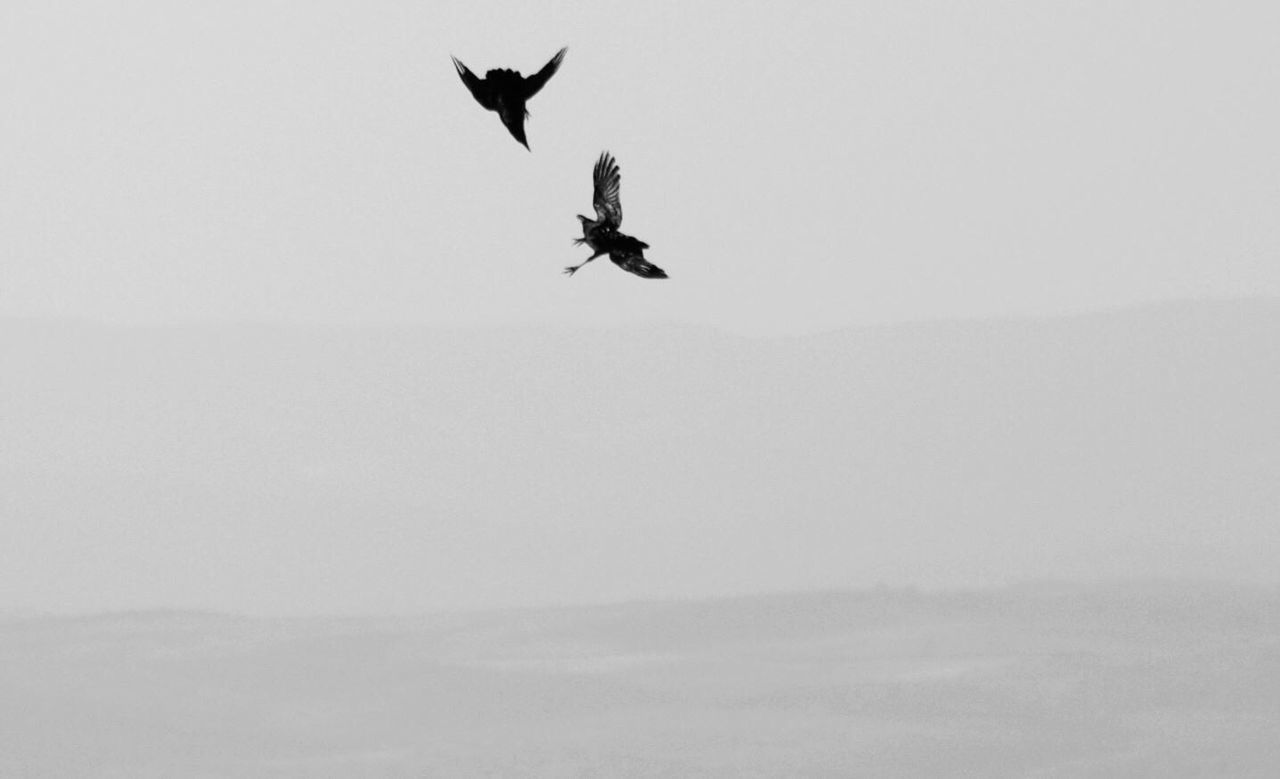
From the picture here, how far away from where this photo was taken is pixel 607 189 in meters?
8.38

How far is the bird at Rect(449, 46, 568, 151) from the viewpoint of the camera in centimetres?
798

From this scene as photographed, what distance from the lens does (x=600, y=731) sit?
254 feet

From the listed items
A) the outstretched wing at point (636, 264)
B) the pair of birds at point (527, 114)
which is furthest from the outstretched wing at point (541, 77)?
the outstretched wing at point (636, 264)

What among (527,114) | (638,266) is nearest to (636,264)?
(638,266)

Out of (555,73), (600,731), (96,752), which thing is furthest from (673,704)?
(555,73)

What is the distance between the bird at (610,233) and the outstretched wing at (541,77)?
52cm

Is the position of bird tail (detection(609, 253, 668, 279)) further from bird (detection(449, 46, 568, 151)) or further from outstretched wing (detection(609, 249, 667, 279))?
bird (detection(449, 46, 568, 151))

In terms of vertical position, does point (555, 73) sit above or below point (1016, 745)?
above

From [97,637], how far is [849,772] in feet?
153

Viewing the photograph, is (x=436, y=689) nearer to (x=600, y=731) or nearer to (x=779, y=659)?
(x=600, y=731)

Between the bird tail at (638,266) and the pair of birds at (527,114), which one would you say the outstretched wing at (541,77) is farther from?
the bird tail at (638,266)

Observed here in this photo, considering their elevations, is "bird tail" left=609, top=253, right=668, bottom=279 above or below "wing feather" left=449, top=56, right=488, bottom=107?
below

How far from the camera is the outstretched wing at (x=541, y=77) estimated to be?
8023 mm

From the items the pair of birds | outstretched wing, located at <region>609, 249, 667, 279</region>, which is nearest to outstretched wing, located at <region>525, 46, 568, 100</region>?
the pair of birds
